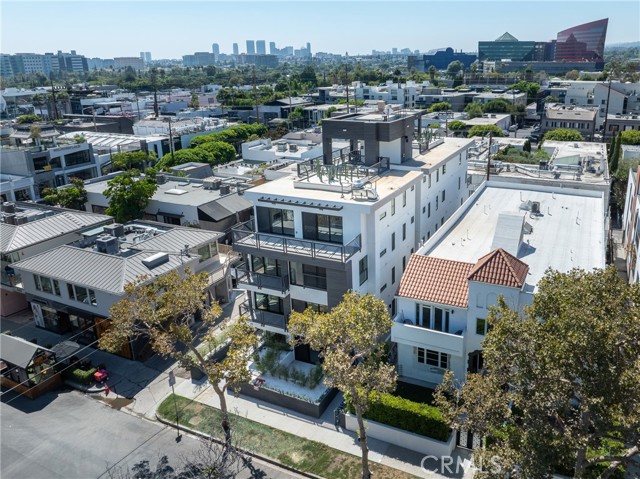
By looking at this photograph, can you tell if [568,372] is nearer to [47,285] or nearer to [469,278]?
[469,278]

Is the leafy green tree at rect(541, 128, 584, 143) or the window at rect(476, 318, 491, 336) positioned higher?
the leafy green tree at rect(541, 128, 584, 143)

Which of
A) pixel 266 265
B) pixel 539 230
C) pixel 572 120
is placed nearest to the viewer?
pixel 266 265

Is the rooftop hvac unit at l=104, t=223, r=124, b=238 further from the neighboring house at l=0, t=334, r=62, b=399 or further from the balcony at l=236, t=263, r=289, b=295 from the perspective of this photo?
the balcony at l=236, t=263, r=289, b=295

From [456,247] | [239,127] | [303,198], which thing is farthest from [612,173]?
[239,127]

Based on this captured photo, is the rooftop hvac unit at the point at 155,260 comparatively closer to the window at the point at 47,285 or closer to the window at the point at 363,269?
the window at the point at 47,285

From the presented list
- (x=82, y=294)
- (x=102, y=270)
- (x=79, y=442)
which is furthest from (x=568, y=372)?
(x=82, y=294)

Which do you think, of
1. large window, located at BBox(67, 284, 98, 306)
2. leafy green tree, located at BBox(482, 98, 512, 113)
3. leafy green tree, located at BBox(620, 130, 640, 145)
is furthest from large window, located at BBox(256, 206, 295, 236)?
leafy green tree, located at BBox(482, 98, 512, 113)

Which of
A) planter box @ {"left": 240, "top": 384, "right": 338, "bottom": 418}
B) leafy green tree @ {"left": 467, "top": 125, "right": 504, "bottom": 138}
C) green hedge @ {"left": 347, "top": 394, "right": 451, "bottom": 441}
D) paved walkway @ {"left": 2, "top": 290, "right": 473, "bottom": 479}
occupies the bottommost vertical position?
paved walkway @ {"left": 2, "top": 290, "right": 473, "bottom": 479}
